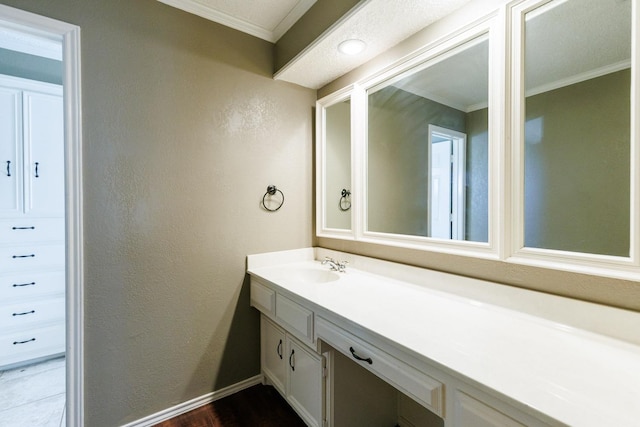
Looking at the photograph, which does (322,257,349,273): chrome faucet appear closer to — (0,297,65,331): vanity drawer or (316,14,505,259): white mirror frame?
(316,14,505,259): white mirror frame

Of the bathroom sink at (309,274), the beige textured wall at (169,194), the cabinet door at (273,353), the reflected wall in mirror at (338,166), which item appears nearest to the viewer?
the beige textured wall at (169,194)

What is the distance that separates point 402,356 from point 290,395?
102 centimetres

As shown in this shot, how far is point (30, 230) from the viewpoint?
221cm

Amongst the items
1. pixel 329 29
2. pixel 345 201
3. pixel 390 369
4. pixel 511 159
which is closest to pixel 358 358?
pixel 390 369

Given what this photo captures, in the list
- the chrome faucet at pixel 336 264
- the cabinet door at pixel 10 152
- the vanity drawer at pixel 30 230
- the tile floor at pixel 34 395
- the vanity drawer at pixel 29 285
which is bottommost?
the tile floor at pixel 34 395

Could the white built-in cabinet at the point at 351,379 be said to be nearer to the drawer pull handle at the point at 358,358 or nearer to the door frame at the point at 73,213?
the drawer pull handle at the point at 358,358

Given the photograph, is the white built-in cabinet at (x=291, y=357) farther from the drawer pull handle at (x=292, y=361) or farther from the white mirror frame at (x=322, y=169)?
the white mirror frame at (x=322, y=169)

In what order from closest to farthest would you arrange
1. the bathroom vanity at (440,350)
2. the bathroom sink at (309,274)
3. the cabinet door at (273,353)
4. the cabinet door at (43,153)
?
the bathroom vanity at (440,350)
the cabinet door at (273,353)
the bathroom sink at (309,274)
the cabinet door at (43,153)

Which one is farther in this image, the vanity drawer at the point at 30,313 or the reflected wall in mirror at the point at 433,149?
the vanity drawer at the point at 30,313

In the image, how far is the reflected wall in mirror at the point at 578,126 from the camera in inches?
38.3

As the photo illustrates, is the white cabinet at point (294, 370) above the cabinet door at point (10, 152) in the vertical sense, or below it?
below

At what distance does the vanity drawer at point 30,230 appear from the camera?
213 cm

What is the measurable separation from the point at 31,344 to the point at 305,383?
2.32 metres

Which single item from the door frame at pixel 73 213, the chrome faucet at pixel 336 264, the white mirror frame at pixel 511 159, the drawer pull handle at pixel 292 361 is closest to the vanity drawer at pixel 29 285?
the door frame at pixel 73 213
